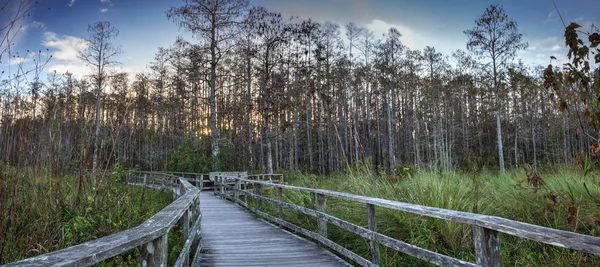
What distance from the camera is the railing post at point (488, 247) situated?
2.42 m

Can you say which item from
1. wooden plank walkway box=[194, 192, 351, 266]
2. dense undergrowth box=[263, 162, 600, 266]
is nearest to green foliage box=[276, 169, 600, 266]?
dense undergrowth box=[263, 162, 600, 266]

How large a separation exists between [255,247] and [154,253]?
3564 millimetres

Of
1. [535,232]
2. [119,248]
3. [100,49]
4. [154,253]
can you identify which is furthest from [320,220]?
[100,49]

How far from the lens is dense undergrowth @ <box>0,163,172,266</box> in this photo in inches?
139

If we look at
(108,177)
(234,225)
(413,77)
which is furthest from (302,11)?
(108,177)

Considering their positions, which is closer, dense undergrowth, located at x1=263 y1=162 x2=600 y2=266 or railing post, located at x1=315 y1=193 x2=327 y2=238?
dense undergrowth, located at x1=263 y1=162 x2=600 y2=266

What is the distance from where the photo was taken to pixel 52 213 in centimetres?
433

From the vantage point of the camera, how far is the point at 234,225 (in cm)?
792

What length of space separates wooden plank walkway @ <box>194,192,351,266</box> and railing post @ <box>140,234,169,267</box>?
2.48 meters

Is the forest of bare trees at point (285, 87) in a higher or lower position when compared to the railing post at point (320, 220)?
higher

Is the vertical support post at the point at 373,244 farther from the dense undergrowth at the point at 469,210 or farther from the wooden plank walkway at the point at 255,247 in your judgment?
the wooden plank walkway at the point at 255,247

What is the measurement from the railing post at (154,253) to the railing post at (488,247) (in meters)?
2.16

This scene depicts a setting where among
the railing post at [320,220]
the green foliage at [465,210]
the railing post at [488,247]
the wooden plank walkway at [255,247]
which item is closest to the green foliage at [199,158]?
the wooden plank walkway at [255,247]

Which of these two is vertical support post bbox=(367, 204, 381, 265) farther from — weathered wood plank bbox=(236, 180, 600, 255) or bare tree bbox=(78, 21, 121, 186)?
bare tree bbox=(78, 21, 121, 186)
